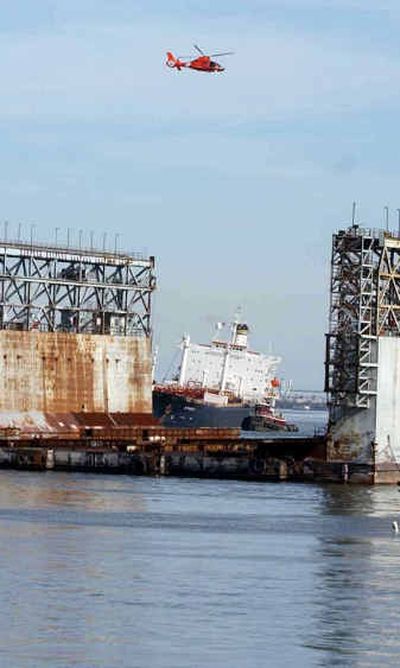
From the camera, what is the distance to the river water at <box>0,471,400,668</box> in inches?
1948

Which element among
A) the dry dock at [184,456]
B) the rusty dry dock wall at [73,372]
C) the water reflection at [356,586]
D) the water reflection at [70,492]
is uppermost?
the rusty dry dock wall at [73,372]

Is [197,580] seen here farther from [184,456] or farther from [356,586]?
[184,456]

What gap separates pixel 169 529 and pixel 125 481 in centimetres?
2746

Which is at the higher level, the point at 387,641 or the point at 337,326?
the point at 337,326

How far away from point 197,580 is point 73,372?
245ft

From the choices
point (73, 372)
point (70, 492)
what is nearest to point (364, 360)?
point (70, 492)

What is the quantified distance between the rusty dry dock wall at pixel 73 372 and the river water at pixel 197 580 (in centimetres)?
3763

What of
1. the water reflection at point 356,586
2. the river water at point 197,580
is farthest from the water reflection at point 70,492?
the water reflection at point 356,586

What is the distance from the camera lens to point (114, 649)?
49188mm

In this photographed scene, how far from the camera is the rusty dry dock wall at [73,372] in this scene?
132625mm

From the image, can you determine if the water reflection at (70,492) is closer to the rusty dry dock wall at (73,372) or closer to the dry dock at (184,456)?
the dry dock at (184,456)

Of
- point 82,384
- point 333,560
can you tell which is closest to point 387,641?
point 333,560

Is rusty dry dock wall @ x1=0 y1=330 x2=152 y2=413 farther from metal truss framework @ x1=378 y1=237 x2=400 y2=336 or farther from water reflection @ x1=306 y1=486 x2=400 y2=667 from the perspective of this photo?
water reflection @ x1=306 y1=486 x2=400 y2=667

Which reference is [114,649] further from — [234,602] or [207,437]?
[207,437]
